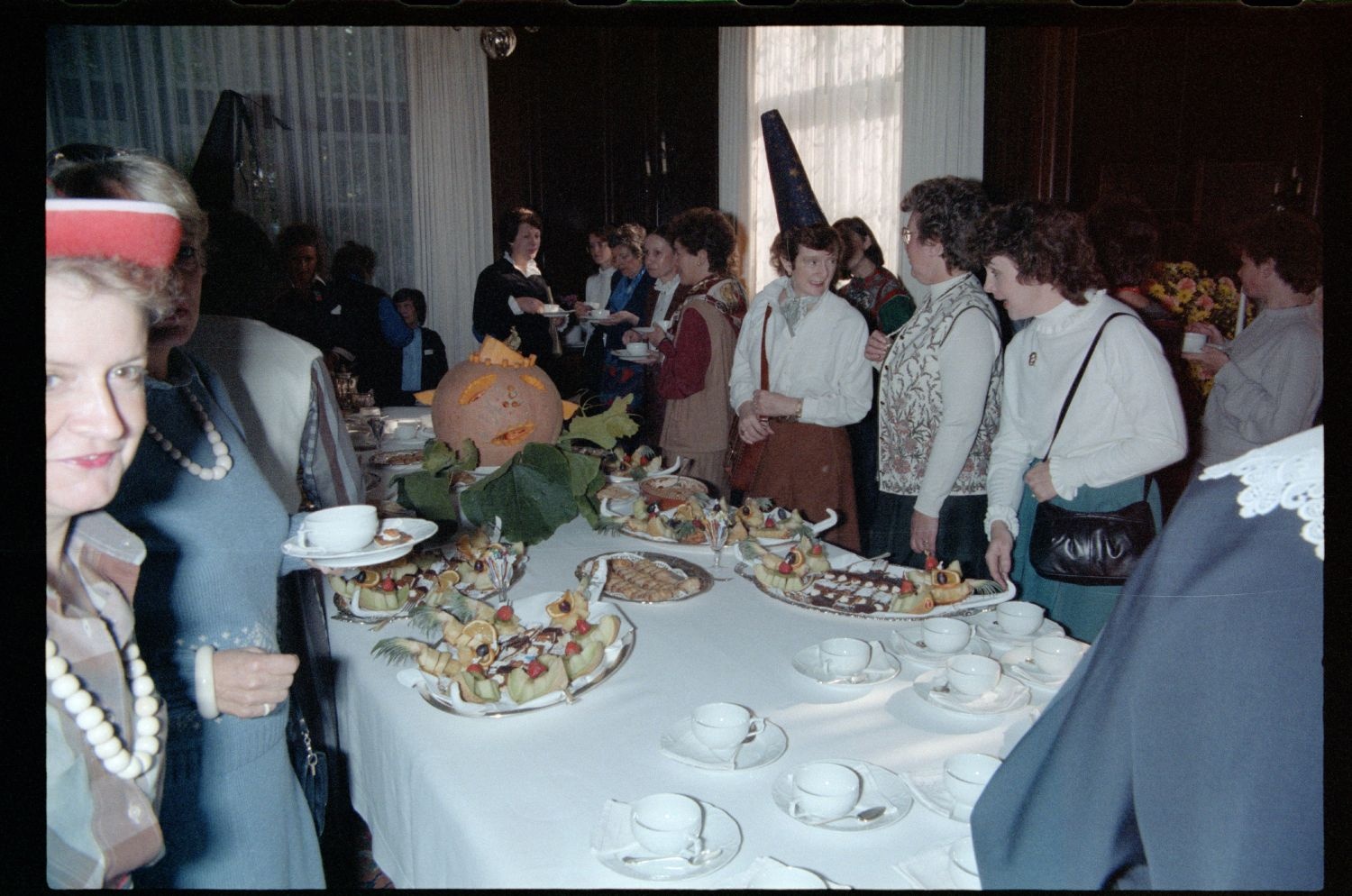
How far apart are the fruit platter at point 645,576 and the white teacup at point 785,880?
2.45ft

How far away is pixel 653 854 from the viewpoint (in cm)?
85

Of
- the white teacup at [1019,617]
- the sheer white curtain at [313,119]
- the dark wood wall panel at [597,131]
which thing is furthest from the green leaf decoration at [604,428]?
the sheer white curtain at [313,119]

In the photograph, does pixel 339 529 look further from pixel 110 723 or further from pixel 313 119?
pixel 313 119

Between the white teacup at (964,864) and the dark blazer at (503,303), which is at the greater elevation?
the dark blazer at (503,303)

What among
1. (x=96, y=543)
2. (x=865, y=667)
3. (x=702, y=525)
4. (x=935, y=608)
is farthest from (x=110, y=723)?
(x=702, y=525)

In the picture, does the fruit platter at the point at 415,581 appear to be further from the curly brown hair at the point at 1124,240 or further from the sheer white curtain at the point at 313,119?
the sheer white curtain at the point at 313,119

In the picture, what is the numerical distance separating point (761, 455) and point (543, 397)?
796 millimetres

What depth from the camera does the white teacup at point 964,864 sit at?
81cm

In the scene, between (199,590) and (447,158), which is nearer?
(199,590)

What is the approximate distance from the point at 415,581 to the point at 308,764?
0.37 meters

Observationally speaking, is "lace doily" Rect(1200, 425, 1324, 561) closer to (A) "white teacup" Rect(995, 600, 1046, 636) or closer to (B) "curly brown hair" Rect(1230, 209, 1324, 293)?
(A) "white teacup" Rect(995, 600, 1046, 636)

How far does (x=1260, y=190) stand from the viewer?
1.81m

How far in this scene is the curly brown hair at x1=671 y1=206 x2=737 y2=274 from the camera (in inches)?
123
